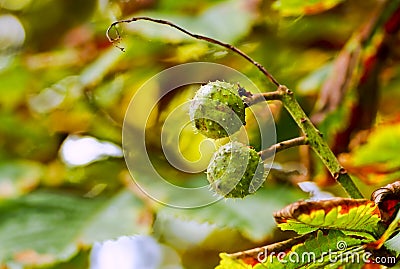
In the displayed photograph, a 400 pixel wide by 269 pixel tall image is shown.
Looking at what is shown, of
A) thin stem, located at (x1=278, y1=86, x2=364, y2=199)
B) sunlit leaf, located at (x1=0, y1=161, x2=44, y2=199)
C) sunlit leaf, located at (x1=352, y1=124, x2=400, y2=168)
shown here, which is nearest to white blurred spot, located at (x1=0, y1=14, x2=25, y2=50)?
sunlit leaf, located at (x1=0, y1=161, x2=44, y2=199)

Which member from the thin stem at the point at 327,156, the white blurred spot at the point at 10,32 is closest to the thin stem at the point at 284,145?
the thin stem at the point at 327,156

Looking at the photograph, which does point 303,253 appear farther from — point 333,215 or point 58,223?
point 58,223

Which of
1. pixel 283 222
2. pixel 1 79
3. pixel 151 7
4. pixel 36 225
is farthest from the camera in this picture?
pixel 1 79

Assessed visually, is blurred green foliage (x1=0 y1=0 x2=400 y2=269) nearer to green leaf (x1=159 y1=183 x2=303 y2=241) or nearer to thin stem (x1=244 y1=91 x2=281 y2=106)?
green leaf (x1=159 y1=183 x2=303 y2=241)

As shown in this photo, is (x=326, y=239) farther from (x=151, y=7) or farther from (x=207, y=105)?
(x=151, y=7)

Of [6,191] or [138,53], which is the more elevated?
[138,53]

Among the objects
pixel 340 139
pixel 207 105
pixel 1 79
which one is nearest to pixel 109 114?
pixel 1 79
